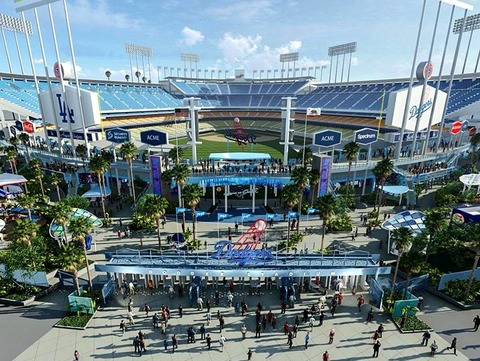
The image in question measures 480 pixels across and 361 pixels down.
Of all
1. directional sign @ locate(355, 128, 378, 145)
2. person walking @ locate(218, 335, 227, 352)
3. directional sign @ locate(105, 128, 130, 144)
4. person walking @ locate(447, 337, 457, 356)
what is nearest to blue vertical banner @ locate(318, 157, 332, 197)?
directional sign @ locate(355, 128, 378, 145)

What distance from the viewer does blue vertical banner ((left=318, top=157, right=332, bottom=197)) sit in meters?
46.8

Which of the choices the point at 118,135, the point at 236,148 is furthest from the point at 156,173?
the point at 236,148

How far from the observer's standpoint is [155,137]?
53.0 metres

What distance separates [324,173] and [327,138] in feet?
27.0

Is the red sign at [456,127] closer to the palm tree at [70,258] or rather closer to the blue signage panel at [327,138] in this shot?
the blue signage panel at [327,138]

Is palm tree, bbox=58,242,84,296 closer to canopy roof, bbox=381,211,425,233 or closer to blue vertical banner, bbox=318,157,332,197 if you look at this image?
canopy roof, bbox=381,211,425,233

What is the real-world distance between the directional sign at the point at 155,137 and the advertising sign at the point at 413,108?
49.4 m

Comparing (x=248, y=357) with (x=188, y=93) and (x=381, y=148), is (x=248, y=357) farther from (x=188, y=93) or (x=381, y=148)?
(x=188, y=93)

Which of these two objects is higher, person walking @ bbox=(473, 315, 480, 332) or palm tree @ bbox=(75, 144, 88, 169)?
palm tree @ bbox=(75, 144, 88, 169)

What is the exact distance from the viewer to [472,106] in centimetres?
7862

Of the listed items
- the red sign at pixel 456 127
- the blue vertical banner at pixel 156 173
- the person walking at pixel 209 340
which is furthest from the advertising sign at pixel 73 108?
the red sign at pixel 456 127

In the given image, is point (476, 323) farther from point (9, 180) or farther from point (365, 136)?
point (9, 180)

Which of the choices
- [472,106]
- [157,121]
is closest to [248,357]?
[472,106]

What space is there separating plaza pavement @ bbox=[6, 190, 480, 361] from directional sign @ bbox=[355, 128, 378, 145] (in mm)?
32527
